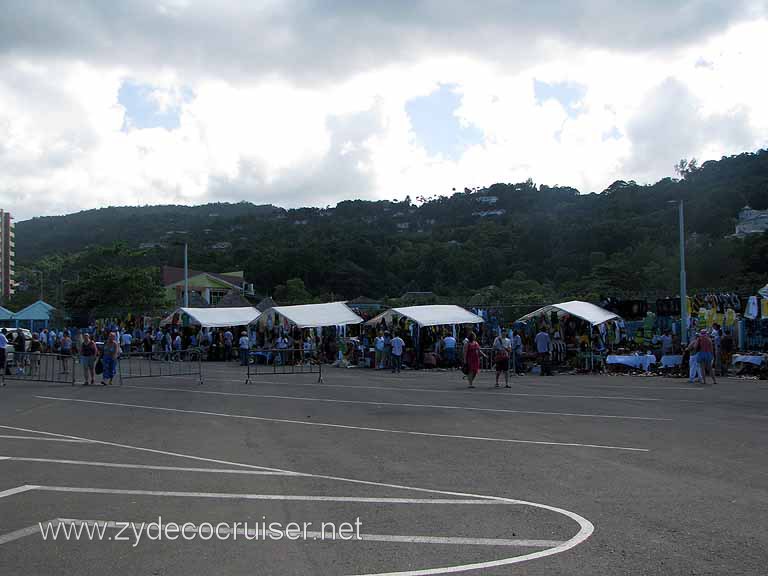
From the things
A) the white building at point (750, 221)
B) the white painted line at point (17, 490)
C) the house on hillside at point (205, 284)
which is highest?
the white building at point (750, 221)

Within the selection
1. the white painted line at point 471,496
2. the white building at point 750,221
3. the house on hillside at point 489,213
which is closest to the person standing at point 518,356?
the white painted line at point 471,496

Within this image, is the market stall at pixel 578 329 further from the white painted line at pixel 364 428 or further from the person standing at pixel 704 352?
the white painted line at pixel 364 428

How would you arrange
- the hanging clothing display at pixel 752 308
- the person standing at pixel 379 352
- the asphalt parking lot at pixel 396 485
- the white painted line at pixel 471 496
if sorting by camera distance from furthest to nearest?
the person standing at pixel 379 352 < the hanging clothing display at pixel 752 308 < the asphalt parking lot at pixel 396 485 < the white painted line at pixel 471 496

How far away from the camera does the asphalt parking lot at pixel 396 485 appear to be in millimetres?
5875

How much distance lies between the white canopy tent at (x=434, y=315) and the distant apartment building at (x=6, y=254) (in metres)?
96.4

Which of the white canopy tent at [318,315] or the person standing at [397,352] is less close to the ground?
the white canopy tent at [318,315]

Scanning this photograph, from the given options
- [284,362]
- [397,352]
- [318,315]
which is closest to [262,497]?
[397,352]

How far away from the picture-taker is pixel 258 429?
13328 mm

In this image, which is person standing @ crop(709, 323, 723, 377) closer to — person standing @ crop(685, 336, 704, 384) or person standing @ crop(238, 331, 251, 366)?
person standing @ crop(685, 336, 704, 384)

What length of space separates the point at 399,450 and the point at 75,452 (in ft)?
15.7

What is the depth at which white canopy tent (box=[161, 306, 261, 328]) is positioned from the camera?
3656 centimetres

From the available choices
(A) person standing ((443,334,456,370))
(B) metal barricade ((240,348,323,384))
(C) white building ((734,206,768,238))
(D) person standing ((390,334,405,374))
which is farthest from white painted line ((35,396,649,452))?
(C) white building ((734,206,768,238))

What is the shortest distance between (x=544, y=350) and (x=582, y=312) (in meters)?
2.85

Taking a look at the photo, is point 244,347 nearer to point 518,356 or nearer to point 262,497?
point 518,356
